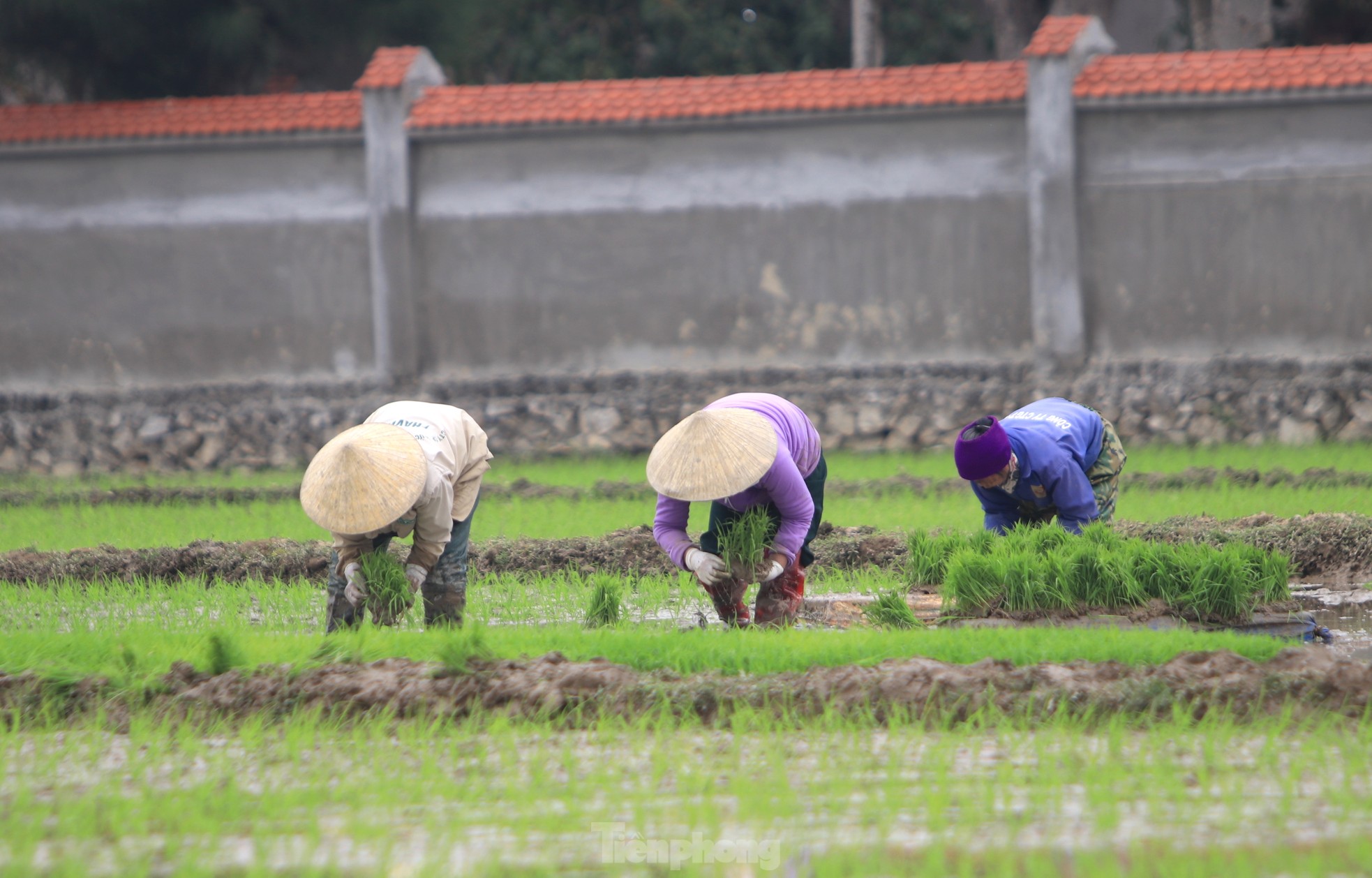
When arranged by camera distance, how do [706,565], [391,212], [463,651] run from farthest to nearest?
[391,212], [706,565], [463,651]

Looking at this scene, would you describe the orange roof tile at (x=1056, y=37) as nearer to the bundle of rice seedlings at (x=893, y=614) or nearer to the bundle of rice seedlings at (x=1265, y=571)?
the bundle of rice seedlings at (x=1265, y=571)

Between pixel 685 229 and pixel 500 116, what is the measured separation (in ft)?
7.07

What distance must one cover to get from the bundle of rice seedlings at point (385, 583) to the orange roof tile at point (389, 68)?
9108mm

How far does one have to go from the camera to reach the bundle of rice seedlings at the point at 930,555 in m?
5.64

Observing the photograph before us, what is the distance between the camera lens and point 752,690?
3.96 meters

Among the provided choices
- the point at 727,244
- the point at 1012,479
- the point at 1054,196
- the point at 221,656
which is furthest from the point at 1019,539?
the point at 727,244

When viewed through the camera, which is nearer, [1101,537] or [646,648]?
[646,648]

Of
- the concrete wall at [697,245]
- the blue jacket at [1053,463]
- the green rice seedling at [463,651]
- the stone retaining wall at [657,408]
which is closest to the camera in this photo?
the green rice seedling at [463,651]

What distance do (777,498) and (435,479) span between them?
4.22 ft

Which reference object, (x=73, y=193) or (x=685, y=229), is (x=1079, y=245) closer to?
(x=685, y=229)

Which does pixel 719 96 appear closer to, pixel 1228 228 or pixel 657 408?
pixel 657 408

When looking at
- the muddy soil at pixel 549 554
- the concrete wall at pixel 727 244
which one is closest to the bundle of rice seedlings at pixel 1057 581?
the muddy soil at pixel 549 554

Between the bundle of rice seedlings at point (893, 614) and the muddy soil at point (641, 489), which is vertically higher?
the muddy soil at point (641, 489)

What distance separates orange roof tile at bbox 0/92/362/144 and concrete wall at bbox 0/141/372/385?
204 millimetres
